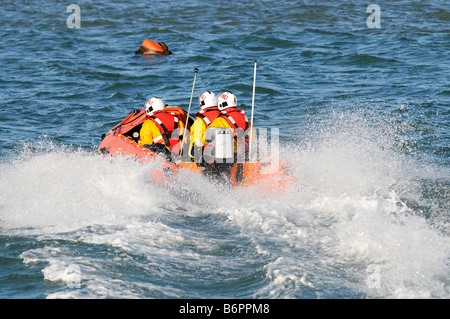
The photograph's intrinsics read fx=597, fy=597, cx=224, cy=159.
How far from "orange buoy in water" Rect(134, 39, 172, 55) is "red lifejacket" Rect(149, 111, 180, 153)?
33.0ft

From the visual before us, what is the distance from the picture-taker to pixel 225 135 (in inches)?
342

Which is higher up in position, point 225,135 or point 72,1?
point 72,1

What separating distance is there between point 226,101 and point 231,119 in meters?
0.34

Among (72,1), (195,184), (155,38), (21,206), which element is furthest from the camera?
(72,1)

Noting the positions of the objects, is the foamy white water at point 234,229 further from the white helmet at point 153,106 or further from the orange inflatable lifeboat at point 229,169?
the white helmet at point 153,106

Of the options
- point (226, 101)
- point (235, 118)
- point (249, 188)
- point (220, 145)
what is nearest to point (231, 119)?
point (235, 118)

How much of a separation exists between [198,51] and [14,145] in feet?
29.0

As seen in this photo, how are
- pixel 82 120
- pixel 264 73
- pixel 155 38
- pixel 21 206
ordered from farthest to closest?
1. pixel 155 38
2. pixel 264 73
3. pixel 82 120
4. pixel 21 206

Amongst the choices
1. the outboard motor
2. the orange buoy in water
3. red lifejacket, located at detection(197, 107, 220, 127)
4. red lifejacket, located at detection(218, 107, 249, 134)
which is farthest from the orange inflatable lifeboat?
the orange buoy in water

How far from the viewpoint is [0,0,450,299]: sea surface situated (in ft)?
18.8

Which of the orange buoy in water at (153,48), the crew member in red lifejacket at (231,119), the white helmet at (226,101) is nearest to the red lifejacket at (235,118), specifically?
the crew member in red lifejacket at (231,119)

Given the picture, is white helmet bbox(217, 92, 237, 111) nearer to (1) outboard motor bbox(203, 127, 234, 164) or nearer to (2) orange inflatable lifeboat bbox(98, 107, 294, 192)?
(1) outboard motor bbox(203, 127, 234, 164)

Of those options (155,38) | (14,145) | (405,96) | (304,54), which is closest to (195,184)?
(14,145)
